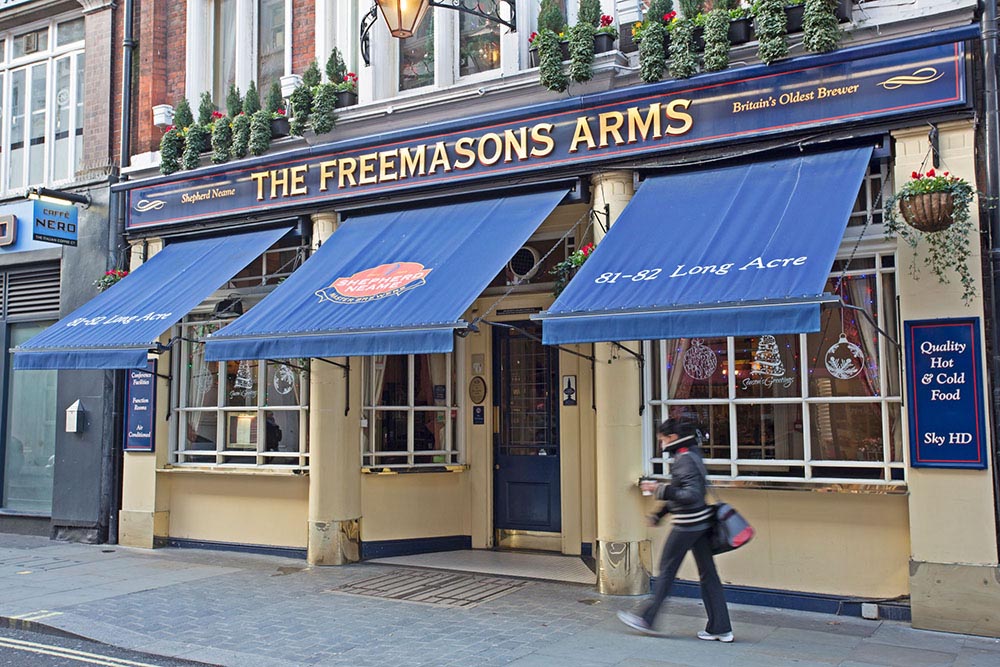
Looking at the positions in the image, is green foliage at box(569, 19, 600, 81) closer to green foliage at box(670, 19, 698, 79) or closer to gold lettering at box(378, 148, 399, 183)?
green foliage at box(670, 19, 698, 79)

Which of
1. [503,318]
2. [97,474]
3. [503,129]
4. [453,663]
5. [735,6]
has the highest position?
[735,6]

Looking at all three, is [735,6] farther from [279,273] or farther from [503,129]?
[279,273]

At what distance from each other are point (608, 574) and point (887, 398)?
2988 mm

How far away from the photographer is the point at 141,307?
36.8ft

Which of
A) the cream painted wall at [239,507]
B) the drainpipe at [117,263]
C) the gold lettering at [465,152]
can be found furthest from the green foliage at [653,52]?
the drainpipe at [117,263]

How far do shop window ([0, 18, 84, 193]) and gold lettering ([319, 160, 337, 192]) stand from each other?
497 cm

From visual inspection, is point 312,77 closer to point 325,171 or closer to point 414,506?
point 325,171

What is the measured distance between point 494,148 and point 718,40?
2.54m

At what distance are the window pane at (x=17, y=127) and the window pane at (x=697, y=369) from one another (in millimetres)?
10879

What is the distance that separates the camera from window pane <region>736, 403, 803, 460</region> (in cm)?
848

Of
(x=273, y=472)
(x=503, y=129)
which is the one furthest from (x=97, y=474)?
(x=503, y=129)

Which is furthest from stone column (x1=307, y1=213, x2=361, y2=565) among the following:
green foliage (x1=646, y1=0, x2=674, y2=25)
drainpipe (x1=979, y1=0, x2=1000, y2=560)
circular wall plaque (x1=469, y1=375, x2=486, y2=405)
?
drainpipe (x1=979, y1=0, x2=1000, y2=560)

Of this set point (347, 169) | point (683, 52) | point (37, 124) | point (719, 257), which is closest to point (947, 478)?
point (719, 257)

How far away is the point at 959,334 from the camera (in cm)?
747
